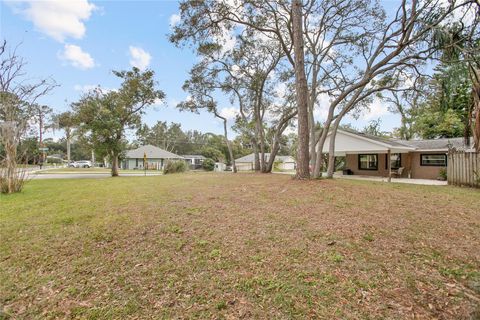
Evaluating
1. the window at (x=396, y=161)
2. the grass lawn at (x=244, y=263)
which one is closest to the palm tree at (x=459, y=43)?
the grass lawn at (x=244, y=263)

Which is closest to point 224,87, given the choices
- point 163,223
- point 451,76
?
point 451,76

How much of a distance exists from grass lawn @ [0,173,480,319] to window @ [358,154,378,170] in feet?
44.5

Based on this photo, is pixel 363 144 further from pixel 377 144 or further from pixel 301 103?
pixel 301 103

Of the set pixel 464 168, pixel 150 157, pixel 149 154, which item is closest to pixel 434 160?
pixel 464 168

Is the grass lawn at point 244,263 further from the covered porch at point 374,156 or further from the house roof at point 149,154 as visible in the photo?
the house roof at point 149,154

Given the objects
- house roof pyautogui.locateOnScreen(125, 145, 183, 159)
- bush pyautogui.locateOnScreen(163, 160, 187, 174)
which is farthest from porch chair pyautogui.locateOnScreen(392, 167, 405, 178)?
house roof pyautogui.locateOnScreen(125, 145, 183, 159)

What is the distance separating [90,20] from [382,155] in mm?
18733

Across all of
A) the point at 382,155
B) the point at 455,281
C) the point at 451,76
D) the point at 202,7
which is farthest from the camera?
the point at 382,155

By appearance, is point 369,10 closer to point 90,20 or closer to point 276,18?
point 276,18

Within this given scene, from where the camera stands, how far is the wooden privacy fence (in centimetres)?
987

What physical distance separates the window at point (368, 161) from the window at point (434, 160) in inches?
110

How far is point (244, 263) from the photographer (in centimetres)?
307

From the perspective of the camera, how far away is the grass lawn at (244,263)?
236cm

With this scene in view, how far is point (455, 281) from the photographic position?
2.78 metres
